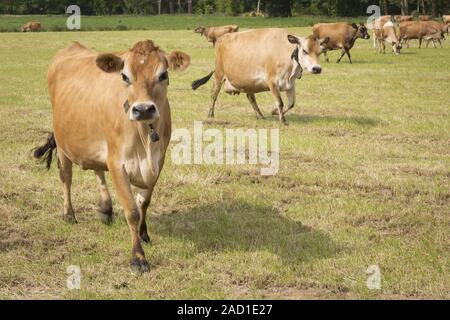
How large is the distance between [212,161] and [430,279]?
4.60 metres

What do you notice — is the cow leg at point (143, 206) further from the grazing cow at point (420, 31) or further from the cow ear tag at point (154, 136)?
the grazing cow at point (420, 31)

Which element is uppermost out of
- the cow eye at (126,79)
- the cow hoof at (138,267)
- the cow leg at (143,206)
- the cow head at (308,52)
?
the cow eye at (126,79)

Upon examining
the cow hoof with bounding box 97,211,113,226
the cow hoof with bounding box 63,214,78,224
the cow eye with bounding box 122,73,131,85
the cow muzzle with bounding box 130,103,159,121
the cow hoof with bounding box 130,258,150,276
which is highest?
the cow eye with bounding box 122,73,131,85

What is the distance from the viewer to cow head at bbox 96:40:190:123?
4938 mm

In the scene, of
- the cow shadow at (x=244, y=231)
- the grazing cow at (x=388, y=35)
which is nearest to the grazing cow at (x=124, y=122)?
the cow shadow at (x=244, y=231)

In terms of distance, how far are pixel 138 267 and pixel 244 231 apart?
1372mm

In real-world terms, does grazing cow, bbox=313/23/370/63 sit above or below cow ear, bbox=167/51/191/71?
below

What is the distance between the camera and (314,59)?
11.8m

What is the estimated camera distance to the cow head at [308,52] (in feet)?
38.4

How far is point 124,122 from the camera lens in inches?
215

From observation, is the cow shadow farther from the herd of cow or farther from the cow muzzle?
the cow muzzle

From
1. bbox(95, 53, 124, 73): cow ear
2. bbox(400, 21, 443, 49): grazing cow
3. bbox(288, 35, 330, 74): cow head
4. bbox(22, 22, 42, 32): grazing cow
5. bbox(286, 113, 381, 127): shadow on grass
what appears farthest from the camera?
bbox(22, 22, 42, 32): grazing cow

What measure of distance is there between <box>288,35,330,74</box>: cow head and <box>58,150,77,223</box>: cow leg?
19.8 feet

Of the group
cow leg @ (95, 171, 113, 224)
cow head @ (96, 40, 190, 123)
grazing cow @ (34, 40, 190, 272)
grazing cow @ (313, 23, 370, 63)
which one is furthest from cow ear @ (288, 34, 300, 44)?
grazing cow @ (313, 23, 370, 63)
